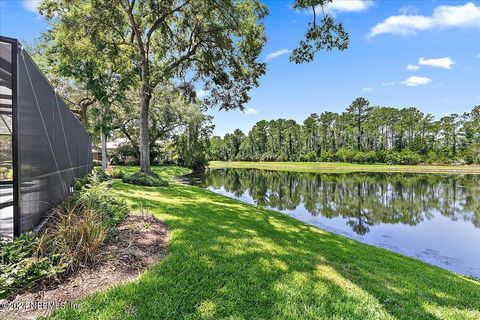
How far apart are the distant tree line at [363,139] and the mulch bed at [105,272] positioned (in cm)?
5888

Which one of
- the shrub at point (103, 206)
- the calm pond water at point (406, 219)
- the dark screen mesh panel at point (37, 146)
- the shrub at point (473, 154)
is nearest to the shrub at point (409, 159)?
the shrub at point (473, 154)

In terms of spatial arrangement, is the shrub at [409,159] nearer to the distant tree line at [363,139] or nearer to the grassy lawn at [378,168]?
the distant tree line at [363,139]

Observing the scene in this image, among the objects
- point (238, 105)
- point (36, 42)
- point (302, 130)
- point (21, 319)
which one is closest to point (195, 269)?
point (21, 319)

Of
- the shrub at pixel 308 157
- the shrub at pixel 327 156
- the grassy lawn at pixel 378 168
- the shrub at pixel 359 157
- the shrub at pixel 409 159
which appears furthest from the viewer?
the shrub at pixel 308 157

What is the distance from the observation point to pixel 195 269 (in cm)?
381

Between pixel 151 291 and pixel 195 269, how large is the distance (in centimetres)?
79

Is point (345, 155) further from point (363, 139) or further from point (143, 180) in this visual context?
point (143, 180)

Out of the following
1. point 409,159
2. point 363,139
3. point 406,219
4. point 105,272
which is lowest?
point 406,219

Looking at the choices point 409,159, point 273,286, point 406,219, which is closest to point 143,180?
point 273,286

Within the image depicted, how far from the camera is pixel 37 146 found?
4.26 metres

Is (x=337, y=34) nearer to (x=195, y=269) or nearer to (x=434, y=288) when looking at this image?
(x=434, y=288)

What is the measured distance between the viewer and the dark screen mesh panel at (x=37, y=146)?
3.62m

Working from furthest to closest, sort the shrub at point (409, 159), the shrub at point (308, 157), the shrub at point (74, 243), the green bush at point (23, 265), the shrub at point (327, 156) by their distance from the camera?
the shrub at point (308, 157) < the shrub at point (327, 156) < the shrub at point (409, 159) < the shrub at point (74, 243) < the green bush at point (23, 265)

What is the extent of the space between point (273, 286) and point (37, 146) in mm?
4227
